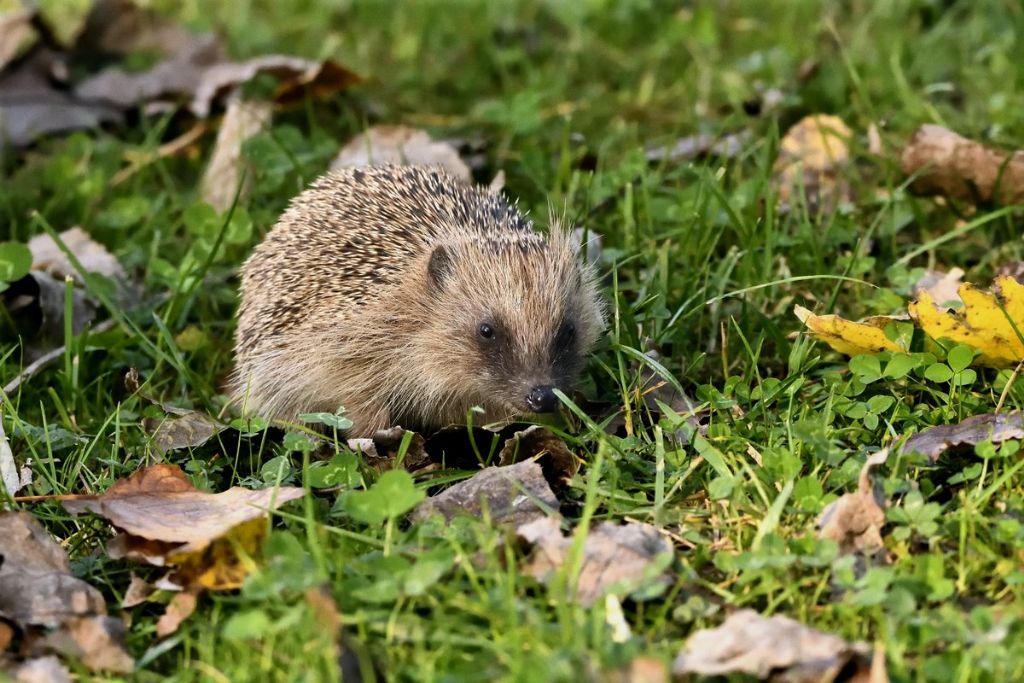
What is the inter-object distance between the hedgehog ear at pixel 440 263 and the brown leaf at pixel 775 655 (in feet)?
7.41

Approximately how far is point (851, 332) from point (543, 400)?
1.11 meters

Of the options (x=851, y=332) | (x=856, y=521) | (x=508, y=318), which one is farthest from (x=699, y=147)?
(x=856, y=521)

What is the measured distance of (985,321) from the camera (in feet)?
14.3

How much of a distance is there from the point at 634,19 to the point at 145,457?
4.68m

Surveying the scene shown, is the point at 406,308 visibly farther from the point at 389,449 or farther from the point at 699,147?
the point at 699,147

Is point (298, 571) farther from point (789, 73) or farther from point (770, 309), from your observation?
point (789, 73)

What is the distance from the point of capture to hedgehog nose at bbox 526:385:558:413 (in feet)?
14.9

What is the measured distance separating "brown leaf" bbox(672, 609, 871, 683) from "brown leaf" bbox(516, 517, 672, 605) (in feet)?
0.90

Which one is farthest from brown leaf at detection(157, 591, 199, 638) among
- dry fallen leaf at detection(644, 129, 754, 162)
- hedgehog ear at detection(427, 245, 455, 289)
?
dry fallen leaf at detection(644, 129, 754, 162)

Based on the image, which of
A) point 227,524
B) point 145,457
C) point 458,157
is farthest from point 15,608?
point 458,157

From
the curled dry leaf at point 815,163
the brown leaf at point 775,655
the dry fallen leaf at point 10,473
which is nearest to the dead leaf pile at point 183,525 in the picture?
the dry fallen leaf at point 10,473

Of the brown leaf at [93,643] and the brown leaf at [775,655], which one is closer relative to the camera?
the brown leaf at [775,655]

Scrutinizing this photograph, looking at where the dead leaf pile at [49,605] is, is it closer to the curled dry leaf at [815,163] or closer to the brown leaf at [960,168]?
the curled dry leaf at [815,163]

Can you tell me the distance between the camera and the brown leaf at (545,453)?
4.20 meters
